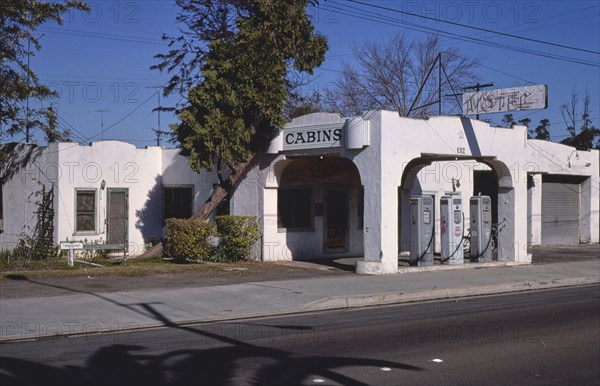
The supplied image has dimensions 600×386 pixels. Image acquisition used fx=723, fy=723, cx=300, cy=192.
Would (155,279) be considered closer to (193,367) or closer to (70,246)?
(70,246)

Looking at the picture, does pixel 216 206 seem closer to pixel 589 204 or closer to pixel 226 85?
pixel 226 85

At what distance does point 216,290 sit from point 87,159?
9933 millimetres

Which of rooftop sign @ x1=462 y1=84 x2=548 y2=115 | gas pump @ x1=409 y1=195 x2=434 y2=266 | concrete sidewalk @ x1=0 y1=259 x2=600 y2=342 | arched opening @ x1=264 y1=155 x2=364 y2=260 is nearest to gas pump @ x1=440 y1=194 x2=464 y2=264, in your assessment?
gas pump @ x1=409 y1=195 x2=434 y2=266

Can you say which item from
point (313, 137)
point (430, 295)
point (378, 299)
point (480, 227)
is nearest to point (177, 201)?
point (313, 137)

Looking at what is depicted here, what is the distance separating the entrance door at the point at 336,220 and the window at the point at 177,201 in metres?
5.14

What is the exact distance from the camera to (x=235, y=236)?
21500mm

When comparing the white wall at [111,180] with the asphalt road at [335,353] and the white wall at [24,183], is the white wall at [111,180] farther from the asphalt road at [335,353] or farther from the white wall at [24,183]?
the asphalt road at [335,353]

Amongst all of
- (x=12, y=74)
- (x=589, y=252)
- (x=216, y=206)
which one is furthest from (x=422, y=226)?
(x=12, y=74)

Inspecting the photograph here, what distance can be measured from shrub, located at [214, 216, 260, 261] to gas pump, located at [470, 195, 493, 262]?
6.96 m

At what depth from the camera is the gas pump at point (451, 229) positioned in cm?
2223

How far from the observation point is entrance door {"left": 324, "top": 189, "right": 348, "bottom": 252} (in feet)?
80.3

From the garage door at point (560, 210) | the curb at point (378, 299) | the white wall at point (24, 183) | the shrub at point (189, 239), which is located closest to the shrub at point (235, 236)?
the shrub at point (189, 239)

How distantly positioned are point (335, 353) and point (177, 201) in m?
17.1

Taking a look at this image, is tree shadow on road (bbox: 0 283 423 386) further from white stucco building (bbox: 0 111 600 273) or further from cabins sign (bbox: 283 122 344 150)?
cabins sign (bbox: 283 122 344 150)
